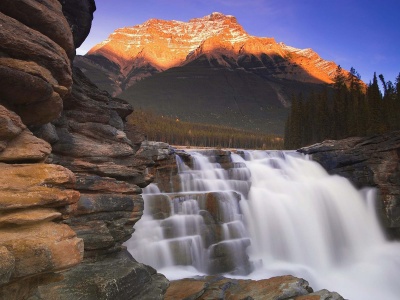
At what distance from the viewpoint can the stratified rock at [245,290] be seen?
Answer: 1423 cm

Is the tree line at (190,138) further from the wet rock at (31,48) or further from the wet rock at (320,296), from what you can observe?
the wet rock at (31,48)

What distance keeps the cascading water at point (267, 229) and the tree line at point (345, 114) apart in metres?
24.7

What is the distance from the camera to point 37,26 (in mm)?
10539

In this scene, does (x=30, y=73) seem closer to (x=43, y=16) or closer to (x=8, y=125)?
(x=8, y=125)

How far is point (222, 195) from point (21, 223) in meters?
17.1

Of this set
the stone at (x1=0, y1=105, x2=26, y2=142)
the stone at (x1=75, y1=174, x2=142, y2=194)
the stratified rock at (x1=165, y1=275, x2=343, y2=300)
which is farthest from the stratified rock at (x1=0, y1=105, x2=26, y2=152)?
the stratified rock at (x1=165, y1=275, x2=343, y2=300)

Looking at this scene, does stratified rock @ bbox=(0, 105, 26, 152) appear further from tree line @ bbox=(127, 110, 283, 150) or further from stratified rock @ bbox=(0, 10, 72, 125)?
tree line @ bbox=(127, 110, 283, 150)

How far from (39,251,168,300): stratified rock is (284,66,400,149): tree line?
49.0 m

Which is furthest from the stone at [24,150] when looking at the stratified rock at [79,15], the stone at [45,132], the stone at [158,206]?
the stone at [158,206]

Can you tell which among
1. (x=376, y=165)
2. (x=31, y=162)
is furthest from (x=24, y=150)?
(x=376, y=165)

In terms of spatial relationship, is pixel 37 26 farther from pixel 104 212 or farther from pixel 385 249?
pixel 385 249

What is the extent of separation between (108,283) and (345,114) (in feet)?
210

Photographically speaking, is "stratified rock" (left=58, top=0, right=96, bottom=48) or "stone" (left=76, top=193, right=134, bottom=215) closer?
"stone" (left=76, top=193, right=134, bottom=215)

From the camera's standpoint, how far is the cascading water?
20.2 meters
